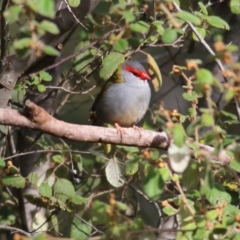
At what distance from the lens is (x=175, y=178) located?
2682 millimetres

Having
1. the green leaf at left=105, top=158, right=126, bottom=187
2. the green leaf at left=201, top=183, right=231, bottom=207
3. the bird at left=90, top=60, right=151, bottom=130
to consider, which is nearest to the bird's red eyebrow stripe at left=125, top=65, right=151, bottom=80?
the bird at left=90, top=60, right=151, bottom=130

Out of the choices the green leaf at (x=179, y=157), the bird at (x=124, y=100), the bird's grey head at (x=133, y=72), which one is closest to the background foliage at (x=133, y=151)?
the green leaf at (x=179, y=157)

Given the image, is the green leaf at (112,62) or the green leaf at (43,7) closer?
the green leaf at (43,7)

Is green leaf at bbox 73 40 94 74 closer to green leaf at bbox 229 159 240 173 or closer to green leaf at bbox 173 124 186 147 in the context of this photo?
green leaf at bbox 229 159 240 173

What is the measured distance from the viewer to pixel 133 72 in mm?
4605

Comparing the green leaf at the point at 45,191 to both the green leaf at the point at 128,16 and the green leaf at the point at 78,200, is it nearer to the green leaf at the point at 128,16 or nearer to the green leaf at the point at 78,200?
the green leaf at the point at 78,200

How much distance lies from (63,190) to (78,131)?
92 centimetres

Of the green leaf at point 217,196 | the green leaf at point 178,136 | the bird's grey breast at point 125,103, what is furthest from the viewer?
the bird's grey breast at point 125,103

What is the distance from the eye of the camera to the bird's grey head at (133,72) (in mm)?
4573

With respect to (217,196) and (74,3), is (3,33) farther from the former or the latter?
(217,196)

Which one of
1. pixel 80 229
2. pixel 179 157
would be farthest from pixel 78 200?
pixel 179 157

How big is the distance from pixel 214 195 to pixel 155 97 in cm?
300

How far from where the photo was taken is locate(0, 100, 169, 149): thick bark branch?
3.04m

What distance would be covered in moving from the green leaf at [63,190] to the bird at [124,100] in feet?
1.91
